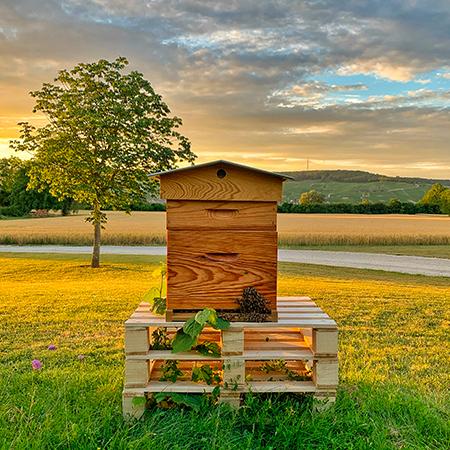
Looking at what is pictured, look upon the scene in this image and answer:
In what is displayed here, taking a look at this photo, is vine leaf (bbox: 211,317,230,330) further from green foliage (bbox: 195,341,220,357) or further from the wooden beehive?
green foliage (bbox: 195,341,220,357)

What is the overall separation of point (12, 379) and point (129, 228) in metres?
27.3

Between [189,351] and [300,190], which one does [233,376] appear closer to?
[189,351]

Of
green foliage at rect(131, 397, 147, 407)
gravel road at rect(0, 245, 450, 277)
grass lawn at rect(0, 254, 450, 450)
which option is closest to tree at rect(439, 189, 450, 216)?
gravel road at rect(0, 245, 450, 277)

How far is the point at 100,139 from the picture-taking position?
17.7 meters

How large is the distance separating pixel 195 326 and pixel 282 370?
3.75ft

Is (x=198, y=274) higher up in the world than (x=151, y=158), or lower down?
lower down

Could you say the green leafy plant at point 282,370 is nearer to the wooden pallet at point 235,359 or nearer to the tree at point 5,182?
the wooden pallet at point 235,359

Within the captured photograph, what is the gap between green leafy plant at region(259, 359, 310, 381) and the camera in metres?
4.11

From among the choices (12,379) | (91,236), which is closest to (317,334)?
(12,379)

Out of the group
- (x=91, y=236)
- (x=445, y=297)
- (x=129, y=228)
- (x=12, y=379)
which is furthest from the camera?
(x=129, y=228)

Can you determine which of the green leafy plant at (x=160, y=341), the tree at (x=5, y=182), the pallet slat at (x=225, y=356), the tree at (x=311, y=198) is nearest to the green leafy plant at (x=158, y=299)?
the green leafy plant at (x=160, y=341)

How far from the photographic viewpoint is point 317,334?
3777mm

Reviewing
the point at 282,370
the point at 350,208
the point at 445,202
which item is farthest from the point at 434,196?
the point at 282,370

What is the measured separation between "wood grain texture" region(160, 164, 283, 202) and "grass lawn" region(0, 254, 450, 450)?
1519 mm
